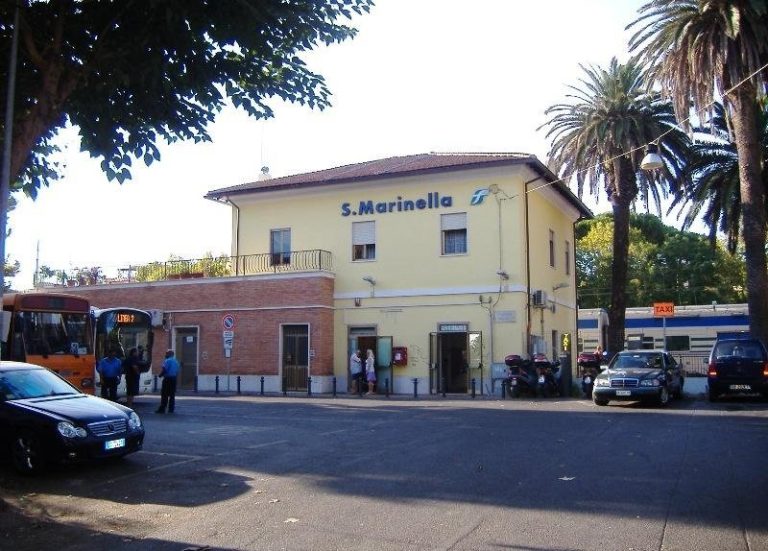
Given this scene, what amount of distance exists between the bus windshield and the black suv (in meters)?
18.0

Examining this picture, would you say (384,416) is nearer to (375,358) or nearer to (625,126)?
(375,358)

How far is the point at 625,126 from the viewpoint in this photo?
2895 centimetres

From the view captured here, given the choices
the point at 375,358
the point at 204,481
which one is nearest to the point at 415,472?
the point at 204,481

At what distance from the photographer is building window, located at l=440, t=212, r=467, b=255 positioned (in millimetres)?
28031

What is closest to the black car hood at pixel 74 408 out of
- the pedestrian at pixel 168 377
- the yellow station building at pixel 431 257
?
the pedestrian at pixel 168 377

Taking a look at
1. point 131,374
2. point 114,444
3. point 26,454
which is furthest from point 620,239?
point 26,454

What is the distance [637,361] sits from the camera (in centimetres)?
2102

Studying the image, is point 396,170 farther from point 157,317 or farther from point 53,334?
point 53,334

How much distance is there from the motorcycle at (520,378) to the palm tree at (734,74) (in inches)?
293

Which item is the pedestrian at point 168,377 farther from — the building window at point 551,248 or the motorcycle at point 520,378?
the building window at point 551,248

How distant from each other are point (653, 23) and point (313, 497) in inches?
916

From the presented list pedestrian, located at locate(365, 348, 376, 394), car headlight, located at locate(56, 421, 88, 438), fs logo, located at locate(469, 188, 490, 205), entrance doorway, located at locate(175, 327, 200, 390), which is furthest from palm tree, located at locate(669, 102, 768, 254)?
car headlight, located at locate(56, 421, 88, 438)

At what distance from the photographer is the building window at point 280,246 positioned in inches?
1240

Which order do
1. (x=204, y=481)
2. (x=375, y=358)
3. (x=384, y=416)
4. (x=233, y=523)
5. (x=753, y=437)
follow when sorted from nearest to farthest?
(x=233, y=523)
(x=204, y=481)
(x=753, y=437)
(x=384, y=416)
(x=375, y=358)
